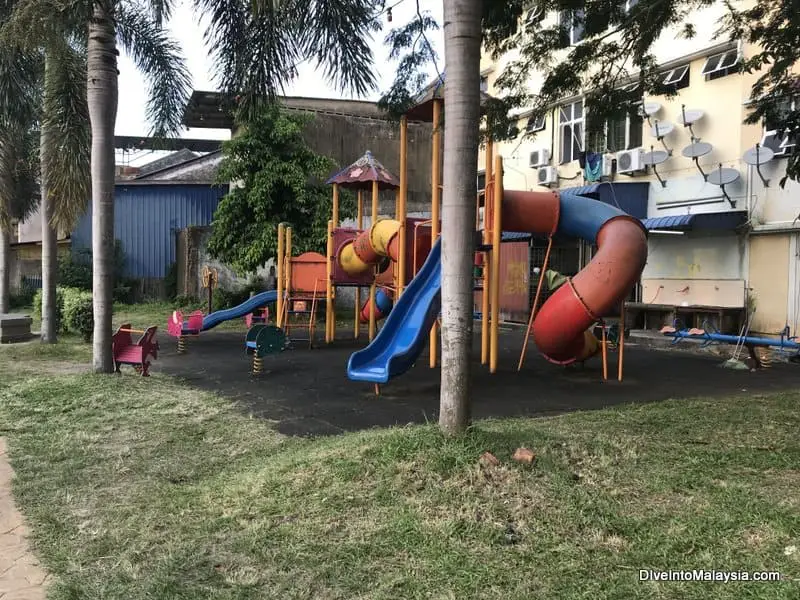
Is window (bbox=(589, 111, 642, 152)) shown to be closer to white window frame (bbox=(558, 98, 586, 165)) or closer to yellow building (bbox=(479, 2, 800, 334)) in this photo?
yellow building (bbox=(479, 2, 800, 334))

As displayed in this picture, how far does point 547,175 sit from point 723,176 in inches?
224

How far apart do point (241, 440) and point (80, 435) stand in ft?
4.91

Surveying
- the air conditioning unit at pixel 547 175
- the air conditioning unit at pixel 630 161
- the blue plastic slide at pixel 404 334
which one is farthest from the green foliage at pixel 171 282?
the blue plastic slide at pixel 404 334

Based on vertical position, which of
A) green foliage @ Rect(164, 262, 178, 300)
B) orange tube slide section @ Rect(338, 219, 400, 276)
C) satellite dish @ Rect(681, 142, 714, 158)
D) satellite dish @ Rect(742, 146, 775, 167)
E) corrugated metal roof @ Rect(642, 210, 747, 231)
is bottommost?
green foliage @ Rect(164, 262, 178, 300)

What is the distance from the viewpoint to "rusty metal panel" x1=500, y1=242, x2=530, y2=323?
1812 cm

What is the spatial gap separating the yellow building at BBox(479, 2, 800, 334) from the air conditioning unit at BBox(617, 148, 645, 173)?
2 centimetres

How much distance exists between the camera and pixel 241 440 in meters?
5.85

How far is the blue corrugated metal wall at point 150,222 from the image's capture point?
25.0 m

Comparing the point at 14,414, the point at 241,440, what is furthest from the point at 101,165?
the point at 241,440

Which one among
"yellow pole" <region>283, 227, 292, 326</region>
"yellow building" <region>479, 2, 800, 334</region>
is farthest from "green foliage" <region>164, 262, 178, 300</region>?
"yellow building" <region>479, 2, 800, 334</region>

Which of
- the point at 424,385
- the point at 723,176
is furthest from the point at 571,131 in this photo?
the point at 424,385

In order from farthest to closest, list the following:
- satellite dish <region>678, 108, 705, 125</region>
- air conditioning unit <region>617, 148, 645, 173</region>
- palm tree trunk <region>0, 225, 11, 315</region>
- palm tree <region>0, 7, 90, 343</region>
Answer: palm tree trunk <region>0, 225, 11, 315</region>, air conditioning unit <region>617, 148, 645, 173</region>, satellite dish <region>678, 108, 705, 125</region>, palm tree <region>0, 7, 90, 343</region>

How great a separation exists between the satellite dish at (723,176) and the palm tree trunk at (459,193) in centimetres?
1046

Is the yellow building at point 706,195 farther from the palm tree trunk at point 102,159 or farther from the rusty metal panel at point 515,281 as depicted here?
the palm tree trunk at point 102,159
